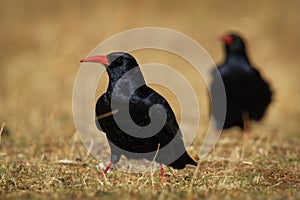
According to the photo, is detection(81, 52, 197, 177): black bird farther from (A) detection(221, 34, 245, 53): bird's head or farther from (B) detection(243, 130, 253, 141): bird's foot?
(A) detection(221, 34, 245, 53): bird's head

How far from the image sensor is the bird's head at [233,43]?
9.61m

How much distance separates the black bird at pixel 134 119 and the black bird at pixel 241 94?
3.45 meters

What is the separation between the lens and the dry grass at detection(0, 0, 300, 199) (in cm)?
483

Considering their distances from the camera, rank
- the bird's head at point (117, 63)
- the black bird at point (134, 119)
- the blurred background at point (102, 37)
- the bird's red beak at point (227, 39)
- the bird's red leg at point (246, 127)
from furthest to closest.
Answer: the blurred background at point (102, 37) → the bird's red beak at point (227, 39) → the bird's red leg at point (246, 127) → the bird's head at point (117, 63) → the black bird at point (134, 119)

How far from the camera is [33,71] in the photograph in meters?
13.7

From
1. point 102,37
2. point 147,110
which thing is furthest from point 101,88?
point 147,110

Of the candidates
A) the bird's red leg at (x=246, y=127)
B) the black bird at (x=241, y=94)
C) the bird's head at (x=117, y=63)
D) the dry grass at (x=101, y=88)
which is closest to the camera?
the dry grass at (x=101, y=88)

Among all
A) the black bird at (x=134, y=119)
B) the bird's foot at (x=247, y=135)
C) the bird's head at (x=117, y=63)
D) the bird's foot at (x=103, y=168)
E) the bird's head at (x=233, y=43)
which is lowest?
the bird's foot at (x=103, y=168)

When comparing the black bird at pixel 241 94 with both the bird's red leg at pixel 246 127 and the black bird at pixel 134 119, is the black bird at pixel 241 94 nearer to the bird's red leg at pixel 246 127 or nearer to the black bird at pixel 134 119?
the bird's red leg at pixel 246 127

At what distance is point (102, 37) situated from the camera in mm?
16609

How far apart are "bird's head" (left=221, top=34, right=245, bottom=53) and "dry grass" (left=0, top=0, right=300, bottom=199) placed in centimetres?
145

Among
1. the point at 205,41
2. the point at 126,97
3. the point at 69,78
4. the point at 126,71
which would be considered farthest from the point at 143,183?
the point at 205,41

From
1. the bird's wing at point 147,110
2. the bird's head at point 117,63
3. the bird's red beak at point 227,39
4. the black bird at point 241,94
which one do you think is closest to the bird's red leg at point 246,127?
→ the black bird at point 241,94

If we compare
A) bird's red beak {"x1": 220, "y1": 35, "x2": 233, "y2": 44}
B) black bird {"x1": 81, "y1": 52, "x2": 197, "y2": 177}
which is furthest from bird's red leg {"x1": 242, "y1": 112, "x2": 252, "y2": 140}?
black bird {"x1": 81, "y1": 52, "x2": 197, "y2": 177}
